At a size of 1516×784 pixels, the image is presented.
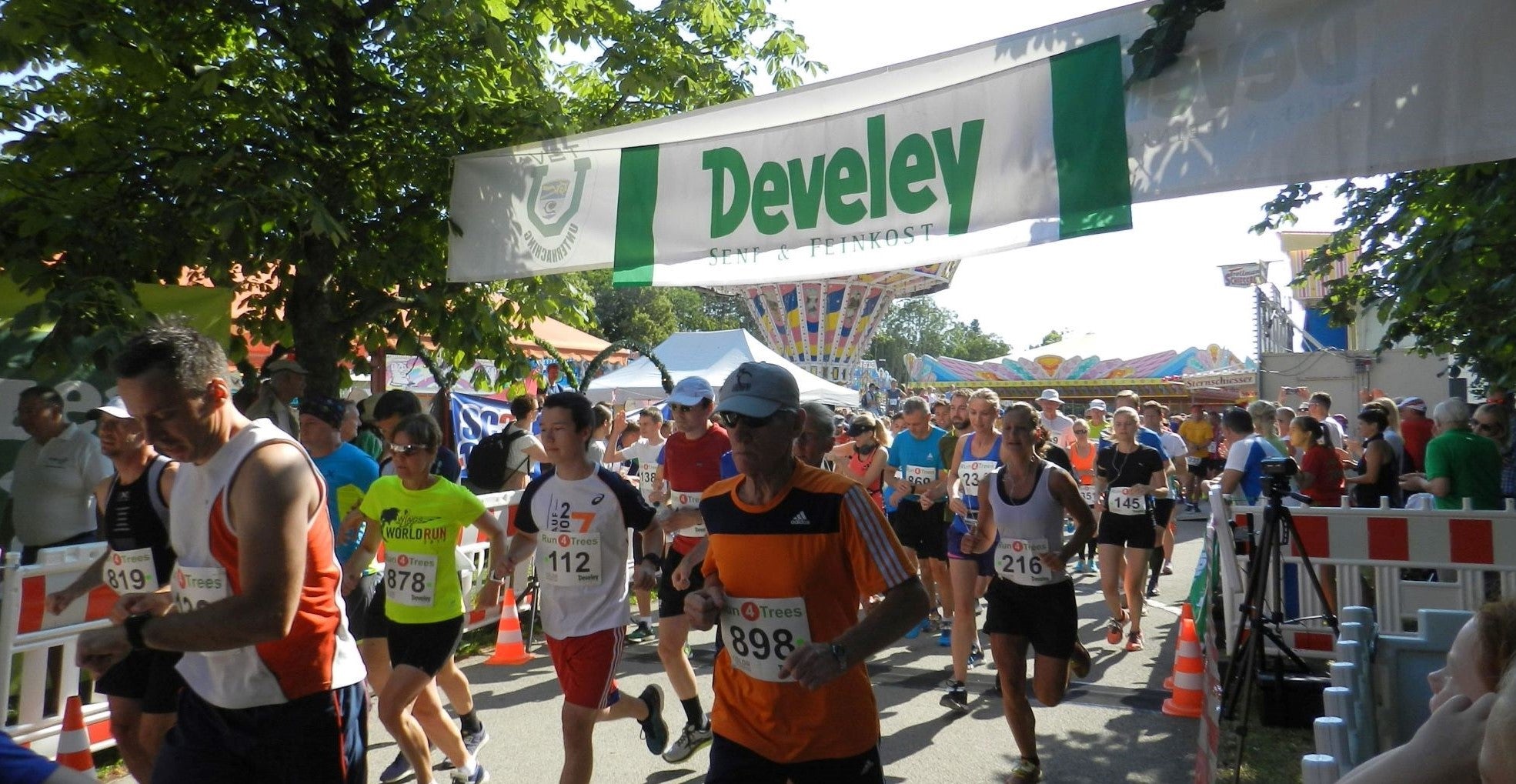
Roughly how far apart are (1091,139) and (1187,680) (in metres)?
3.81

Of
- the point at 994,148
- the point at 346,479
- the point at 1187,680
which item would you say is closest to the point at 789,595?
the point at 994,148

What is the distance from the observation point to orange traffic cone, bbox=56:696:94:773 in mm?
5066

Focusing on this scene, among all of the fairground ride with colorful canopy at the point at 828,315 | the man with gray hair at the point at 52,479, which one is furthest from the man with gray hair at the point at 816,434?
the fairground ride with colorful canopy at the point at 828,315

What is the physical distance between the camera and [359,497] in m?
6.34

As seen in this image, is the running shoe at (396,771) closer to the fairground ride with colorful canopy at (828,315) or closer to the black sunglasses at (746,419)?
the black sunglasses at (746,419)

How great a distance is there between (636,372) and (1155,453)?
52.5 feet

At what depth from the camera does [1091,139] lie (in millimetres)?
5250

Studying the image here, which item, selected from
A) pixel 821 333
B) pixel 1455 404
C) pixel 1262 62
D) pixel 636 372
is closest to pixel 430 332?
pixel 1262 62

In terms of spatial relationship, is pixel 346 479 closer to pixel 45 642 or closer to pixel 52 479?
pixel 45 642

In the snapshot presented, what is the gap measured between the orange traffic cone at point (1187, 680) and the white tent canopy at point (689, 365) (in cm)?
1521

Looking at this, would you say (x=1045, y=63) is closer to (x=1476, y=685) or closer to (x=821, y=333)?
(x=1476, y=685)

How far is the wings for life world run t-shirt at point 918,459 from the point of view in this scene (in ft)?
29.9

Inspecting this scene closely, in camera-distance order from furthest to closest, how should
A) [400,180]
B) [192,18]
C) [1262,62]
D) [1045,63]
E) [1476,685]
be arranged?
[400,180] → [192,18] → [1045,63] → [1262,62] → [1476,685]

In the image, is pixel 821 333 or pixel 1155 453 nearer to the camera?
pixel 1155 453
